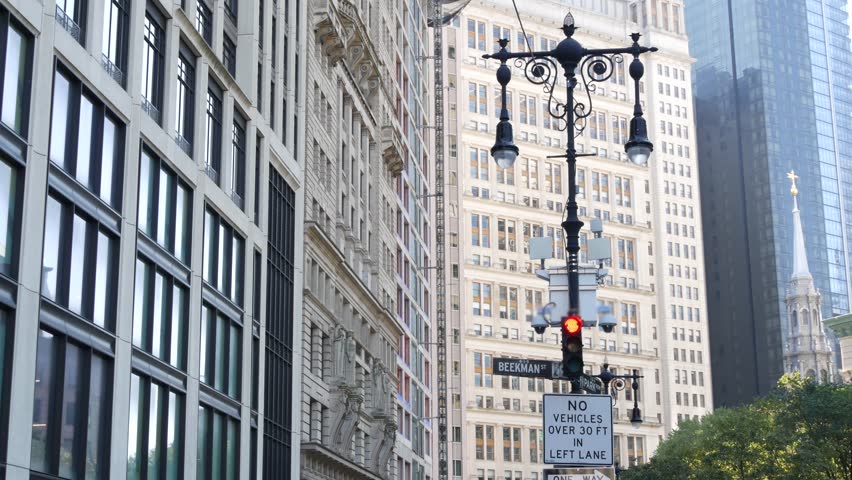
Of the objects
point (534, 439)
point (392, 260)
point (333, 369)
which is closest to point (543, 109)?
point (534, 439)

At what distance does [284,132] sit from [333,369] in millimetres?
13272

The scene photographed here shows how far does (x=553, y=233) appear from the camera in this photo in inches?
6447

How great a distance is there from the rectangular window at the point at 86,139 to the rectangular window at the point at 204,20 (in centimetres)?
1118

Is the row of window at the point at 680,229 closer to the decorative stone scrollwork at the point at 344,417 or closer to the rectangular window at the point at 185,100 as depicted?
the decorative stone scrollwork at the point at 344,417

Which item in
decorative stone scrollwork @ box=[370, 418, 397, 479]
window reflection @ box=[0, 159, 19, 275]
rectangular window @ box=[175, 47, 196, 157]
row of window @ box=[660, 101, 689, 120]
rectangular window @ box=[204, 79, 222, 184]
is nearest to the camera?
window reflection @ box=[0, 159, 19, 275]

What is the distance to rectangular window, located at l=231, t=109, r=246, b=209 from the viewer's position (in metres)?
50.4

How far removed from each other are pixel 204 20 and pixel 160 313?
12.9m

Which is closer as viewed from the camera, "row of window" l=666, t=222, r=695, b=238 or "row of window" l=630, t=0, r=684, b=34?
"row of window" l=666, t=222, r=695, b=238

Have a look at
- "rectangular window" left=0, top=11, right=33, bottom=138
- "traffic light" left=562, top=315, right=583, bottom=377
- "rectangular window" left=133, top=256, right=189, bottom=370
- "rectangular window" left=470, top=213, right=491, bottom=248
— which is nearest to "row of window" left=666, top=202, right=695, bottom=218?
"rectangular window" left=470, top=213, right=491, bottom=248

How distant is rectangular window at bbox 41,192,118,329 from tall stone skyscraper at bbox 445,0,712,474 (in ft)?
355

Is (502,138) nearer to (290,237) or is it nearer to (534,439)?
(290,237)

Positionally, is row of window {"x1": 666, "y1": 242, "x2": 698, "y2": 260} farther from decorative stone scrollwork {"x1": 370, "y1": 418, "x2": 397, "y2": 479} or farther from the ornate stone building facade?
decorative stone scrollwork {"x1": 370, "y1": 418, "x2": 397, "y2": 479}

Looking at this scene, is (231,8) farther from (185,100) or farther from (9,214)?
(9,214)

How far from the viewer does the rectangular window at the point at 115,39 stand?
122 ft
